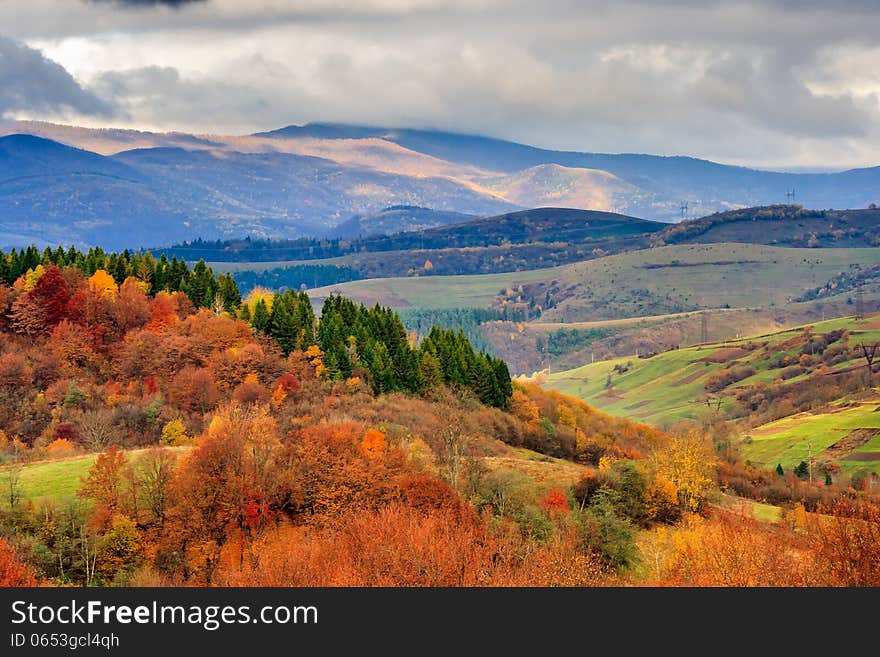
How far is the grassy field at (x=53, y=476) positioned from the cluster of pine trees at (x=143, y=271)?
5544 centimetres

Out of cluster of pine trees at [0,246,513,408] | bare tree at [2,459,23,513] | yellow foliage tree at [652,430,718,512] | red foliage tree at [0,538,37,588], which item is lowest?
yellow foliage tree at [652,430,718,512]

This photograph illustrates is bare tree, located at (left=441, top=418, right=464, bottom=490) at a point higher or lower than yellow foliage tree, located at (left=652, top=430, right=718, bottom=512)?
higher

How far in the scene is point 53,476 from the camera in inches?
3302

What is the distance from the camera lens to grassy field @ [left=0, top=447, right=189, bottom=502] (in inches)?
3125

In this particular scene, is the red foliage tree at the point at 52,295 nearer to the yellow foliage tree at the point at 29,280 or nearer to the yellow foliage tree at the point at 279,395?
the yellow foliage tree at the point at 29,280

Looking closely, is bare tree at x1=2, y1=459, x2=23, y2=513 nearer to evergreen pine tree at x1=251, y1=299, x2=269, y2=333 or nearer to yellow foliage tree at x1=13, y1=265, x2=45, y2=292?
yellow foliage tree at x1=13, y1=265, x2=45, y2=292

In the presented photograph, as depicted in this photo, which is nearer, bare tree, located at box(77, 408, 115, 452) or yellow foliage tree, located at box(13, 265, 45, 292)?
bare tree, located at box(77, 408, 115, 452)

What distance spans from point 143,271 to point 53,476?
212 ft

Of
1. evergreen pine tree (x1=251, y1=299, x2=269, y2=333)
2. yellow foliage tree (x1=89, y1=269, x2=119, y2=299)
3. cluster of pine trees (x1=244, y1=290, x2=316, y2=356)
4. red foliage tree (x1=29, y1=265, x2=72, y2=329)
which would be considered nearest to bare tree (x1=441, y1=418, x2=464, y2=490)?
cluster of pine trees (x1=244, y1=290, x2=316, y2=356)

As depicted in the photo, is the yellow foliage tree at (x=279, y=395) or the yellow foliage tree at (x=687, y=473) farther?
the yellow foliage tree at (x=279, y=395)

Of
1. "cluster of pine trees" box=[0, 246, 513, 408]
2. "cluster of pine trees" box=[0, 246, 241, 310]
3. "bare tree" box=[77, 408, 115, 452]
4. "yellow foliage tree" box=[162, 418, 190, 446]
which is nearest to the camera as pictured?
"bare tree" box=[77, 408, 115, 452]

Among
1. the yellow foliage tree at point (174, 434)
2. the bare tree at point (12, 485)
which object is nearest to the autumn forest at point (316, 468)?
the yellow foliage tree at point (174, 434)

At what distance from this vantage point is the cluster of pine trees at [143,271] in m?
139

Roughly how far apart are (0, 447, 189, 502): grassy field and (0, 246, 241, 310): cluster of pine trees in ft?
182
